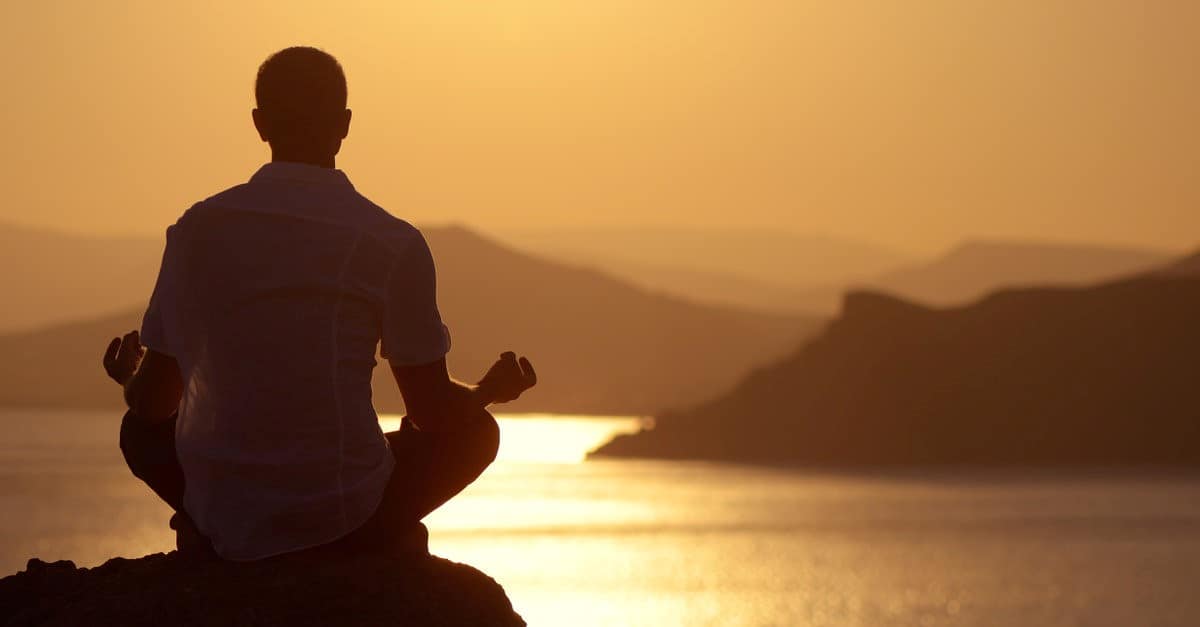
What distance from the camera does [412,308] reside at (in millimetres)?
5887

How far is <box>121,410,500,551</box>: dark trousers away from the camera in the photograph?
6309 mm

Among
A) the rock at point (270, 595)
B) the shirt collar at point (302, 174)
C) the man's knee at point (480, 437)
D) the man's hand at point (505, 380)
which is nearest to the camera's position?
the shirt collar at point (302, 174)

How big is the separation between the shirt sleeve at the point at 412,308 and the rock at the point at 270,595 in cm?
91

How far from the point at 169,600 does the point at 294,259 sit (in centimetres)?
135

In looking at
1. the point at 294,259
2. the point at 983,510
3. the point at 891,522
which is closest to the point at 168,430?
the point at 294,259

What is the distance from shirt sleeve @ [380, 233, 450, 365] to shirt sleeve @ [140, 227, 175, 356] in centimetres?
71

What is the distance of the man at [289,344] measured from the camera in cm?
571

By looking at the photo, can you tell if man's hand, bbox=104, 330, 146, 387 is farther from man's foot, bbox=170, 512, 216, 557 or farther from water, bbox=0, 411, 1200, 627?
water, bbox=0, 411, 1200, 627

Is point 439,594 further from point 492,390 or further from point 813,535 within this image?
point 813,535

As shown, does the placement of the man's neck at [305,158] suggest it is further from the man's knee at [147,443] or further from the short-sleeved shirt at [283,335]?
the man's knee at [147,443]

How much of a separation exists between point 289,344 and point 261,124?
0.91 m

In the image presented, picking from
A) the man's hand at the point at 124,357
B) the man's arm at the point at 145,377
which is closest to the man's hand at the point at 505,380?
the man's arm at the point at 145,377

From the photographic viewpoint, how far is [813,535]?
166 m

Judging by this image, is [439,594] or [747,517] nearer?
[439,594]
